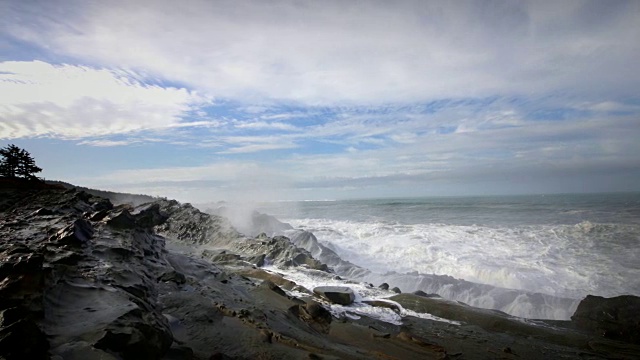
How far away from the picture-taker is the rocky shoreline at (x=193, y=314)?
11.4 feet

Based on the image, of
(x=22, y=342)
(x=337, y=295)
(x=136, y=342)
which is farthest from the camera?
(x=337, y=295)

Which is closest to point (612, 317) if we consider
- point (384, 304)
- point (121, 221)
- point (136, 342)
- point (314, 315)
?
point (384, 304)

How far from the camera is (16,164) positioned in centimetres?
1725

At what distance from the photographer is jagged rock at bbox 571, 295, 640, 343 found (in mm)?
8266

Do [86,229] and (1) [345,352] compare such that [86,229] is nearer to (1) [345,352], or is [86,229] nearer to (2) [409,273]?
(1) [345,352]

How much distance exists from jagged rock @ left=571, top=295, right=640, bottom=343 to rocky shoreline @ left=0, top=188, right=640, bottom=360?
0.03 meters

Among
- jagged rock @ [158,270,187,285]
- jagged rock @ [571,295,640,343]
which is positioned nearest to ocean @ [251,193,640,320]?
jagged rock @ [571,295,640,343]

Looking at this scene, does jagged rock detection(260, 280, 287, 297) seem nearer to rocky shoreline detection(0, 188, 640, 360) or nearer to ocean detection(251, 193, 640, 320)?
rocky shoreline detection(0, 188, 640, 360)

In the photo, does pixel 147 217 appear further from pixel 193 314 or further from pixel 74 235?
pixel 193 314

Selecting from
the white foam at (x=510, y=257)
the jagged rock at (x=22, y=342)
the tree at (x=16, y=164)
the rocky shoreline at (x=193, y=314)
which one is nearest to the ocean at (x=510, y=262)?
the white foam at (x=510, y=257)

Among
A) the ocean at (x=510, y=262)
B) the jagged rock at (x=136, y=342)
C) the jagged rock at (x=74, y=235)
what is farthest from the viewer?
the ocean at (x=510, y=262)

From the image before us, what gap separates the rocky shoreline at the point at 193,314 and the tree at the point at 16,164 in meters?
6.76

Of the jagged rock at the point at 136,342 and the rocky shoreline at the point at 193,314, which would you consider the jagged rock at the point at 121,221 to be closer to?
the rocky shoreline at the point at 193,314

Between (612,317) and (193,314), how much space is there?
433 inches
